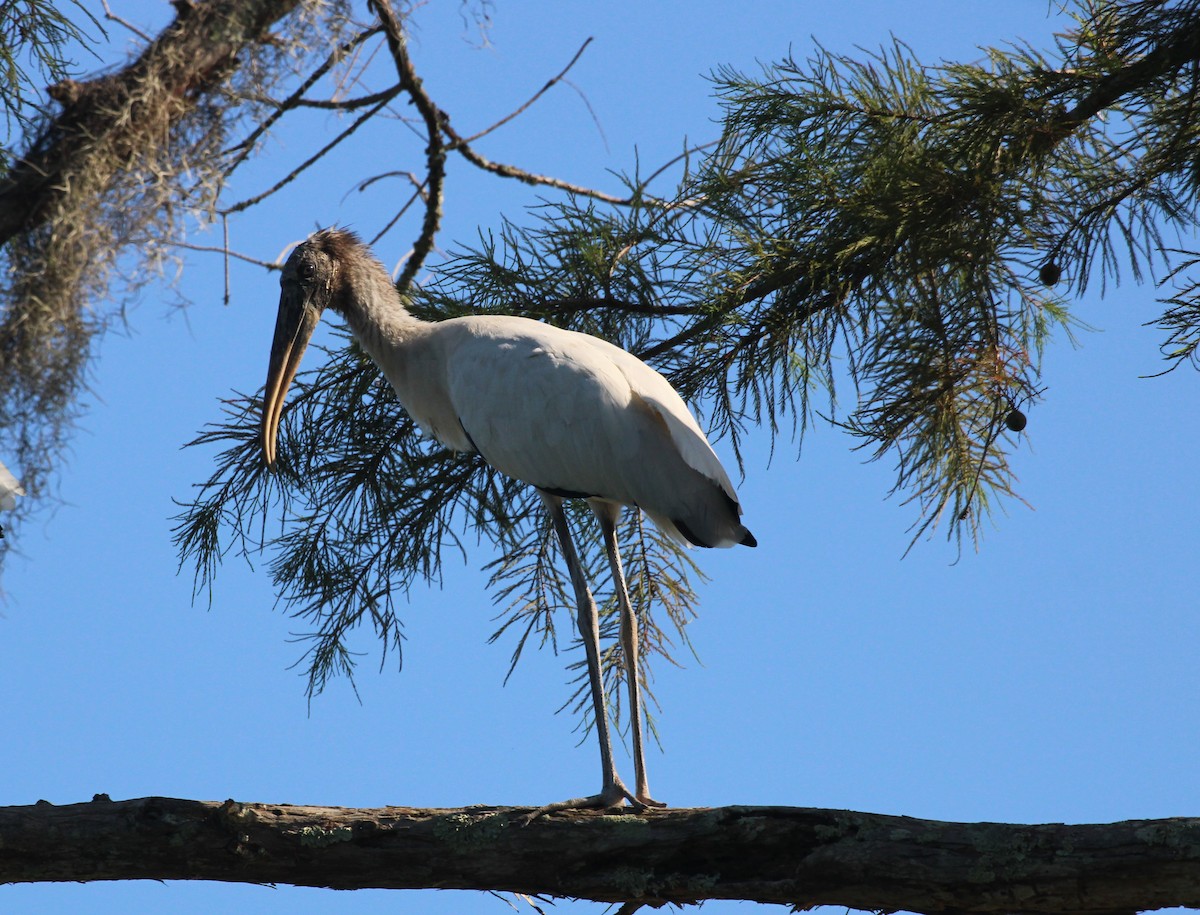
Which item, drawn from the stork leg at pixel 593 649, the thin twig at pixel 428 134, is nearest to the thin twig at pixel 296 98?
the thin twig at pixel 428 134

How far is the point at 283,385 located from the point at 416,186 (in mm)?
1067

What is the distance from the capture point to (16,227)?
372 centimetres

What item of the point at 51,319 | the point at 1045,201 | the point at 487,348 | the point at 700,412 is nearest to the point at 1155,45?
the point at 1045,201

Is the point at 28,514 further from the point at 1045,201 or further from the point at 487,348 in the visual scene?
the point at 1045,201

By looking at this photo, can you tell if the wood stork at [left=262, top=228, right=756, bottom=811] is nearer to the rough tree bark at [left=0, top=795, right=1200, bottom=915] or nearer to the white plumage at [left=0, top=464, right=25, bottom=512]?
the rough tree bark at [left=0, top=795, right=1200, bottom=915]

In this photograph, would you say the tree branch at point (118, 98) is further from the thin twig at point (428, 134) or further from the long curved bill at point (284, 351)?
the long curved bill at point (284, 351)

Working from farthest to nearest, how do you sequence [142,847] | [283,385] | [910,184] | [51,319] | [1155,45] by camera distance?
[51,319]
[283,385]
[910,184]
[1155,45]
[142,847]

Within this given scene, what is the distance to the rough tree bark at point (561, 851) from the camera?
2.05 meters

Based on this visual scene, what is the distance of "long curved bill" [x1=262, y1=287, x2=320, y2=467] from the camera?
322 centimetres

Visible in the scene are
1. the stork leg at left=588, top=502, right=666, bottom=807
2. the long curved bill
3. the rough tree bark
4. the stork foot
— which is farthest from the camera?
the long curved bill

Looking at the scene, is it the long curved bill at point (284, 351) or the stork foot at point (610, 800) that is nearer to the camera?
the stork foot at point (610, 800)

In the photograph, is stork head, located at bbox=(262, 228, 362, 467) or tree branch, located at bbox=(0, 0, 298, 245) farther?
tree branch, located at bbox=(0, 0, 298, 245)

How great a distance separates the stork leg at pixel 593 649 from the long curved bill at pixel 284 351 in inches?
28.5

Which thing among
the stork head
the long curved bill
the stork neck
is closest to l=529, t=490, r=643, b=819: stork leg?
the stork neck
